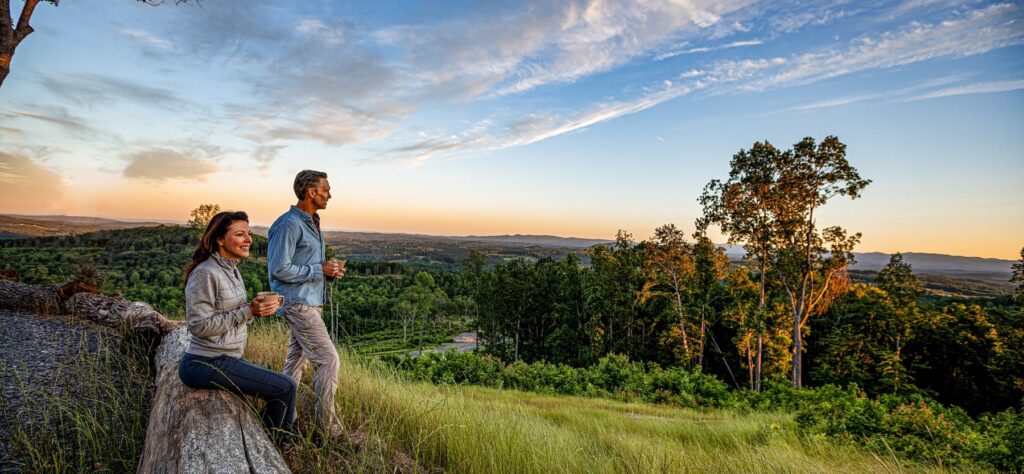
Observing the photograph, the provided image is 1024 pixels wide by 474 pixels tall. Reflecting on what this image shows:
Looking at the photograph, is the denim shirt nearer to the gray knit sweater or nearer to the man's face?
the man's face

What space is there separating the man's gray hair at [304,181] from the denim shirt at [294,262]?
13 cm

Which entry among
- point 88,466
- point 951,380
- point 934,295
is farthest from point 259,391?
point 934,295

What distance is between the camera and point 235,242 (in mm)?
2738

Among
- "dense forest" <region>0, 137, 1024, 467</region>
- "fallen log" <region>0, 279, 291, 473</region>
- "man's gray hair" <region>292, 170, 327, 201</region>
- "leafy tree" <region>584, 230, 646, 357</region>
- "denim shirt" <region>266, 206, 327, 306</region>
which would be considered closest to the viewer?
"fallen log" <region>0, 279, 291, 473</region>

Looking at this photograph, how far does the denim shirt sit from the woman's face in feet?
1.29

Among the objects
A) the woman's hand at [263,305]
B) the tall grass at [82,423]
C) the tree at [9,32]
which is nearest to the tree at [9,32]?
the tree at [9,32]

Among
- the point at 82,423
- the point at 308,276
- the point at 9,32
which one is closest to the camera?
the point at 82,423

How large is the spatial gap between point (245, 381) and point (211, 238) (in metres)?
0.92

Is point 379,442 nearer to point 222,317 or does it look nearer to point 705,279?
point 222,317

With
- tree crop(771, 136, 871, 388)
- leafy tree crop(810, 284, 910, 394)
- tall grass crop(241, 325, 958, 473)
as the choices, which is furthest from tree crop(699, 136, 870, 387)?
tall grass crop(241, 325, 958, 473)

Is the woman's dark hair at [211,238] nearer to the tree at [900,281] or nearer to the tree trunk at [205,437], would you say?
the tree trunk at [205,437]

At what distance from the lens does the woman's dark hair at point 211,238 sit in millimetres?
2660

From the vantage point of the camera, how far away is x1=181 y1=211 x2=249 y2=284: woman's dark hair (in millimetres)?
2660

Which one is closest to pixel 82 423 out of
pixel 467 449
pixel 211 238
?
pixel 211 238
